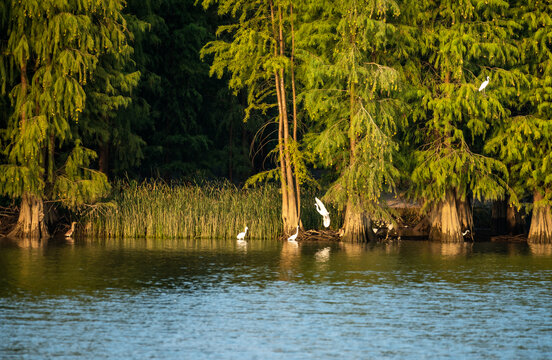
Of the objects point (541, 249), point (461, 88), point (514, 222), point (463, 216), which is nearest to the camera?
point (541, 249)

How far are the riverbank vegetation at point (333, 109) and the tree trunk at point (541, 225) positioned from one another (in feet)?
0.15

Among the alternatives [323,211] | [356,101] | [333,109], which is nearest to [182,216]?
[323,211]

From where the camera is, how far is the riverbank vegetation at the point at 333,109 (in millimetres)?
31484

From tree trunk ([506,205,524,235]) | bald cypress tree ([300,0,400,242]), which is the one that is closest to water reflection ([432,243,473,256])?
bald cypress tree ([300,0,400,242])

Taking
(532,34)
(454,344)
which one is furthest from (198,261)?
(532,34)

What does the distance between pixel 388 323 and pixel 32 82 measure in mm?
19794

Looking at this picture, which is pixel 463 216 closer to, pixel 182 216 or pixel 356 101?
pixel 356 101

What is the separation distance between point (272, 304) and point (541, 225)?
1798cm

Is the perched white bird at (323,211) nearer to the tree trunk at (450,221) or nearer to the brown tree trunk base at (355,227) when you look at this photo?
the brown tree trunk base at (355,227)

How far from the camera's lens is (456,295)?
63.3ft

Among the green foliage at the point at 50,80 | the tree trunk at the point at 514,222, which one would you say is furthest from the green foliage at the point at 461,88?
the green foliage at the point at 50,80

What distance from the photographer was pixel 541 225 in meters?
33.3

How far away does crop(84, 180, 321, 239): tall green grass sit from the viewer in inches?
1326

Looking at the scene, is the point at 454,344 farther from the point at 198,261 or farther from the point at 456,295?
the point at 198,261
